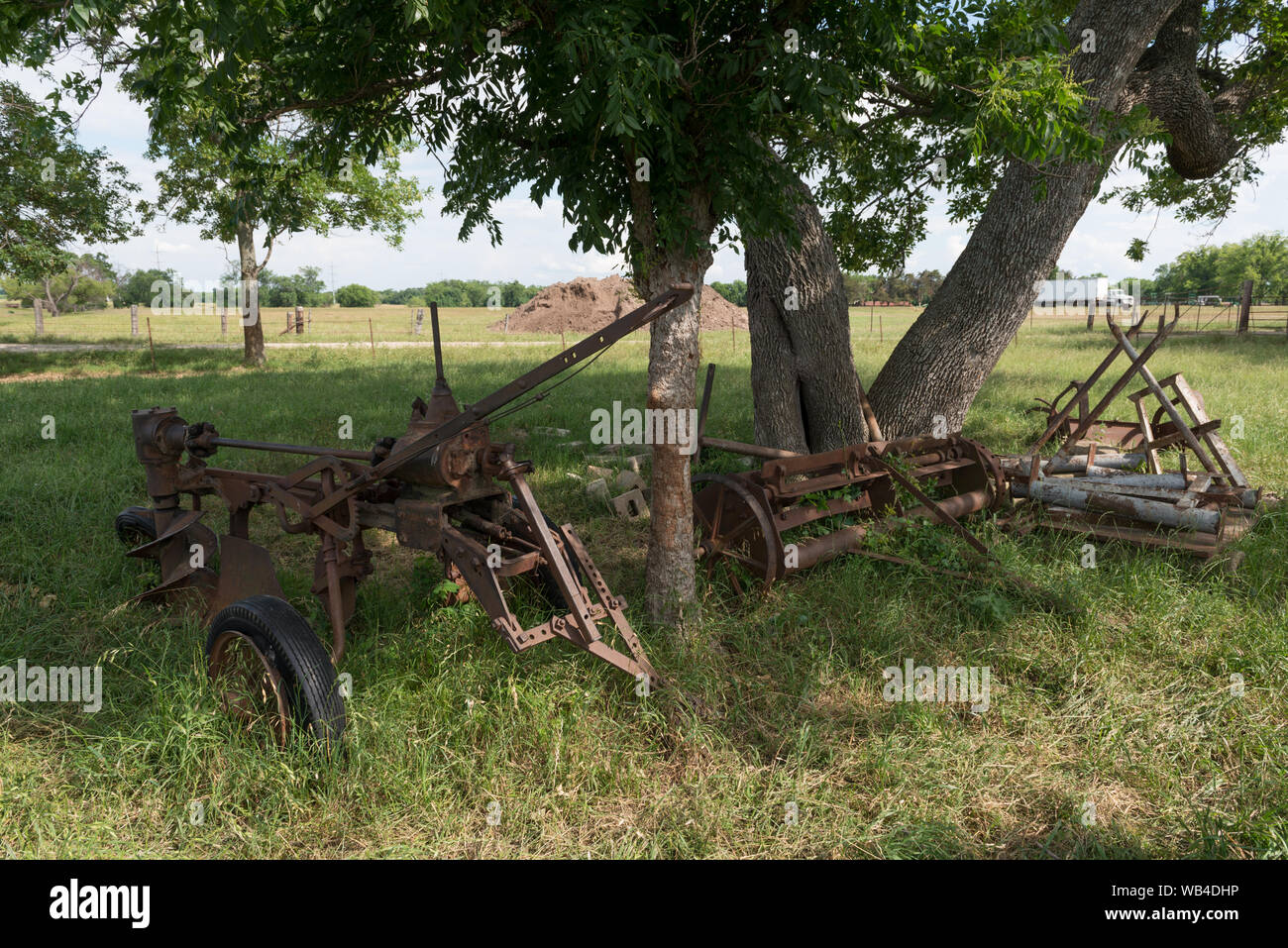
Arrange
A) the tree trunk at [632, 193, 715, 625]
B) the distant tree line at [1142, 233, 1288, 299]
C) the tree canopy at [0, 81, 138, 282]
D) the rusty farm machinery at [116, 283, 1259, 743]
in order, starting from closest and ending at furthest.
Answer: the rusty farm machinery at [116, 283, 1259, 743] → the tree trunk at [632, 193, 715, 625] → the tree canopy at [0, 81, 138, 282] → the distant tree line at [1142, 233, 1288, 299]

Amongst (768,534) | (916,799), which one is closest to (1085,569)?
(768,534)

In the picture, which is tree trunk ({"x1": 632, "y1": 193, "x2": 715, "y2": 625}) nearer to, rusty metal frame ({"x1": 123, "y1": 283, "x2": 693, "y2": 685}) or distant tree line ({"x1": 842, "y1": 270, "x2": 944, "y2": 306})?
rusty metal frame ({"x1": 123, "y1": 283, "x2": 693, "y2": 685})

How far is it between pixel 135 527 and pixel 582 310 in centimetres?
3922

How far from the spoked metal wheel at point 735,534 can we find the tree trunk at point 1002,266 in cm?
314

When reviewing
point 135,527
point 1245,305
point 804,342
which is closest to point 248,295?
point 135,527

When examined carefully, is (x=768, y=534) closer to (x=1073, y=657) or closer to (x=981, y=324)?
(x=1073, y=657)

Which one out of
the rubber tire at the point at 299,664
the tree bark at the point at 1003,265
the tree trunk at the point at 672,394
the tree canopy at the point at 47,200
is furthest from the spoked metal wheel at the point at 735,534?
the tree canopy at the point at 47,200

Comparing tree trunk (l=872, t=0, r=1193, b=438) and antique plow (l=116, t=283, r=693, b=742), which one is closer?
antique plow (l=116, t=283, r=693, b=742)

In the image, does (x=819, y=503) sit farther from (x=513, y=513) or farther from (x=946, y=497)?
(x=513, y=513)

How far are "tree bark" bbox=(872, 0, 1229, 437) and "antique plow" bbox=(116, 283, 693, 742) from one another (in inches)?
180

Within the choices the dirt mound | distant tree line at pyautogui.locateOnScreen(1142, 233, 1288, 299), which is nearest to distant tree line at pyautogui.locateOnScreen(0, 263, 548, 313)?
the dirt mound

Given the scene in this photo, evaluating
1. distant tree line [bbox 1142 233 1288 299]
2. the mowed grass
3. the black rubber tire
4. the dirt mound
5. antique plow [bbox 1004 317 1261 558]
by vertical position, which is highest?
distant tree line [bbox 1142 233 1288 299]

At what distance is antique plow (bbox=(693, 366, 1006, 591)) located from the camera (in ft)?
16.5

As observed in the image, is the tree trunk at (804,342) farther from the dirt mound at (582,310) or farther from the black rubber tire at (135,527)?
the dirt mound at (582,310)
